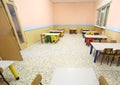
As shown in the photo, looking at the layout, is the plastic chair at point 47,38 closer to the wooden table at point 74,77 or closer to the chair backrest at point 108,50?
the chair backrest at point 108,50

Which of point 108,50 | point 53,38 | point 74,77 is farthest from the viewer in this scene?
point 53,38

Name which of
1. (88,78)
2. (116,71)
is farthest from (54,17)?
(88,78)

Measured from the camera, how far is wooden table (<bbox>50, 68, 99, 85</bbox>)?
3.57 feet

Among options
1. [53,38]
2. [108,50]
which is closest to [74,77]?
[108,50]

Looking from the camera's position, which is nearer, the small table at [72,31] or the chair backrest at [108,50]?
the chair backrest at [108,50]

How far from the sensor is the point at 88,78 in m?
1.16

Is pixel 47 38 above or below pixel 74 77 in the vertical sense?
below

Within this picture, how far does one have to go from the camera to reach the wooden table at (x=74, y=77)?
1087 mm

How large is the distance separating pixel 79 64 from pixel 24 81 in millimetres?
1635

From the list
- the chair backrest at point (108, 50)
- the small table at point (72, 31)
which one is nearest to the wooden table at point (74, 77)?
the chair backrest at point (108, 50)

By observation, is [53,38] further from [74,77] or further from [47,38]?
[74,77]

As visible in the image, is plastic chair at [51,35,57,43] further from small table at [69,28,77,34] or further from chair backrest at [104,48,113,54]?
small table at [69,28,77,34]

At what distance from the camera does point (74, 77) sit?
1184mm

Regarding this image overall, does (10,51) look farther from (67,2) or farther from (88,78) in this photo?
(67,2)
